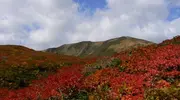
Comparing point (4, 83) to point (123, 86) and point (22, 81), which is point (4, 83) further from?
point (123, 86)

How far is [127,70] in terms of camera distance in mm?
26453

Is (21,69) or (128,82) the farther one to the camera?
(21,69)

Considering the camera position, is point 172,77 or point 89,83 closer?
point 172,77

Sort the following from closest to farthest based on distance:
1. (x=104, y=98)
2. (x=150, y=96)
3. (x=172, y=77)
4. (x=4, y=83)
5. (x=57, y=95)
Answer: (x=150, y=96), (x=104, y=98), (x=172, y=77), (x=57, y=95), (x=4, y=83)

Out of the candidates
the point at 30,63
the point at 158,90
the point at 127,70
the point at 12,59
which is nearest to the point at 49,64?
the point at 30,63

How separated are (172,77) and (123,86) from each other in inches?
145

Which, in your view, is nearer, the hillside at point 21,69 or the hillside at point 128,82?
the hillside at point 128,82

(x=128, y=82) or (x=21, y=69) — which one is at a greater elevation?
(x=21, y=69)

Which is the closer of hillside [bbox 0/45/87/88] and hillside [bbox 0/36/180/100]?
hillside [bbox 0/36/180/100]

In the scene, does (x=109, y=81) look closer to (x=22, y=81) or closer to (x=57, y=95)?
(x=57, y=95)

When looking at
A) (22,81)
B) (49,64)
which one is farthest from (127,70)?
(49,64)

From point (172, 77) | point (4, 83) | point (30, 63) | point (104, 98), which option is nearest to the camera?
point (104, 98)

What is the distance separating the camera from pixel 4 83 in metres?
38.0

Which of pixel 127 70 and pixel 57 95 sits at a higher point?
pixel 127 70
